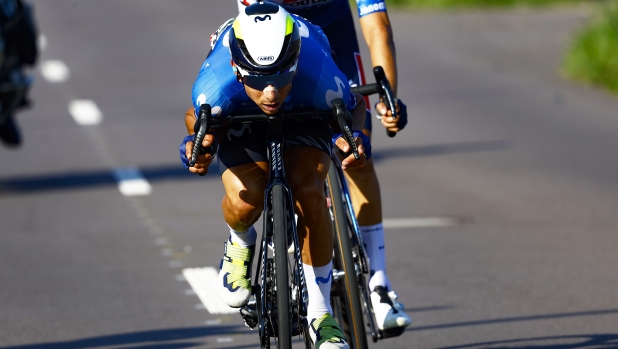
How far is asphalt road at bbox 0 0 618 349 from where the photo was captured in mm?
7133

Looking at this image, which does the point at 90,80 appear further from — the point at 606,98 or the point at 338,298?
the point at 338,298

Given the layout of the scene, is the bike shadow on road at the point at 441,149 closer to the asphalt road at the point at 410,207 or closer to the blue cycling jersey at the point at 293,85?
the asphalt road at the point at 410,207

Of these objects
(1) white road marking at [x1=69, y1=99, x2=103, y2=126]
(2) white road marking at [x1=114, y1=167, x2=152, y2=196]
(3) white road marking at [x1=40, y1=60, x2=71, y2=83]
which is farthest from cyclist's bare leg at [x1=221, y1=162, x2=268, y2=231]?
(3) white road marking at [x1=40, y1=60, x2=71, y2=83]

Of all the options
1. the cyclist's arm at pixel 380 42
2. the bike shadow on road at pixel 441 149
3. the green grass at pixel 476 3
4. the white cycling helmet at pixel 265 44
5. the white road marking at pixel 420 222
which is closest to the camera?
the white cycling helmet at pixel 265 44

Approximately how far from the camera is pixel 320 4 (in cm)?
619

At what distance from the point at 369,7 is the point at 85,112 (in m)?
12.1

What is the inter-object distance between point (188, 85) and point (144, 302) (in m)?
12.0

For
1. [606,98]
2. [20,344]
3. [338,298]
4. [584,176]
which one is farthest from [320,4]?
[606,98]

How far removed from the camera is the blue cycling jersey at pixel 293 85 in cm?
482

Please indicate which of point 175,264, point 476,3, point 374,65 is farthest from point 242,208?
point 476,3

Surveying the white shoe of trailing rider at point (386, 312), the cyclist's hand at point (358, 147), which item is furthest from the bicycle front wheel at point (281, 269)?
the white shoe of trailing rider at point (386, 312)

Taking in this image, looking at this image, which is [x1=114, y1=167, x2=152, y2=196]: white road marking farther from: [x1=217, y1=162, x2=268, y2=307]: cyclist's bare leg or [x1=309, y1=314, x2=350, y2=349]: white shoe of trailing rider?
[x1=309, y1=314, x2=350, y2=349]: white shoe of trailing rider

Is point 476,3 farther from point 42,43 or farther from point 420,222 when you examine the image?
point 420,222

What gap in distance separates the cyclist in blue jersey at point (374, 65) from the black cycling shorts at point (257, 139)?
0.79m
